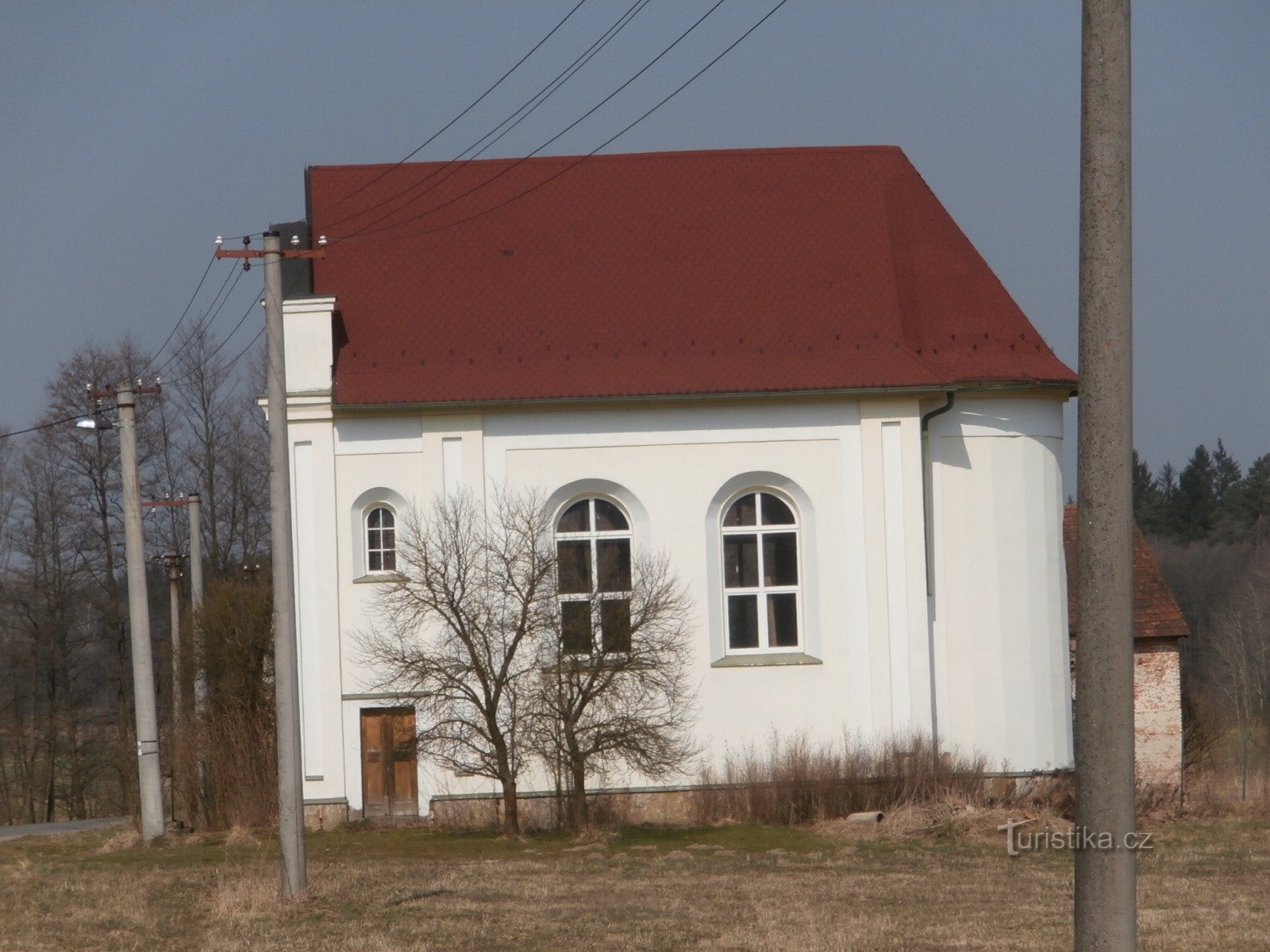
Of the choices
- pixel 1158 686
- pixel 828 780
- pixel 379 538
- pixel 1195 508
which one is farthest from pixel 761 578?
pixel 1195 508

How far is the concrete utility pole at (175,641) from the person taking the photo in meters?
28.4

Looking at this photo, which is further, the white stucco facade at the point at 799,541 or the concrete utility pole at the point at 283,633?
the white stucco facade at the point at 799,541

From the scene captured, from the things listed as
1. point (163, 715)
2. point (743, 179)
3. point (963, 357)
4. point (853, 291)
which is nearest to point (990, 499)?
point (963, 357)

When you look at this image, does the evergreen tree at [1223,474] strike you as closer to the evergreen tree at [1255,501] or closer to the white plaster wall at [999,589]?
the evergreen tree at [1255,501]

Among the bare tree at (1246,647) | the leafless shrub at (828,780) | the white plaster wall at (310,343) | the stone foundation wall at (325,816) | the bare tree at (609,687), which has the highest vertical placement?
the white plaster wall at (310,343)

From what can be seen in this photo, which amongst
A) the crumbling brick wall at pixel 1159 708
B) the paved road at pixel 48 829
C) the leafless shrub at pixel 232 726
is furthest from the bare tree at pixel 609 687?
the crumbling brick wall at pixel 1159 708

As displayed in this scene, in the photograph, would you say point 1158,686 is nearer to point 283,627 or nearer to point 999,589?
point 999,589

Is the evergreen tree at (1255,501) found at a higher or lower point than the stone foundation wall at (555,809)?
higher

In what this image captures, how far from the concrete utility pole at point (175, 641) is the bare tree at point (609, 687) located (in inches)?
317

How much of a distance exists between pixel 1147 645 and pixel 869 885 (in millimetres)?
18943

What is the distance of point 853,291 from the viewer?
25656 millimetres

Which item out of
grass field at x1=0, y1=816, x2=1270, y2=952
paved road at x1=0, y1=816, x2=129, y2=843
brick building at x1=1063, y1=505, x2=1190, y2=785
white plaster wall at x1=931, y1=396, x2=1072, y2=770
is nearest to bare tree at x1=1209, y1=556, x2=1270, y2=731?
brick building at x1=1063, y1=505, x2=1190, y2=785

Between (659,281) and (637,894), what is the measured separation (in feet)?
41.9

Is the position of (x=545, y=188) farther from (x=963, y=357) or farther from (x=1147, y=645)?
(x=1147, y=645)
